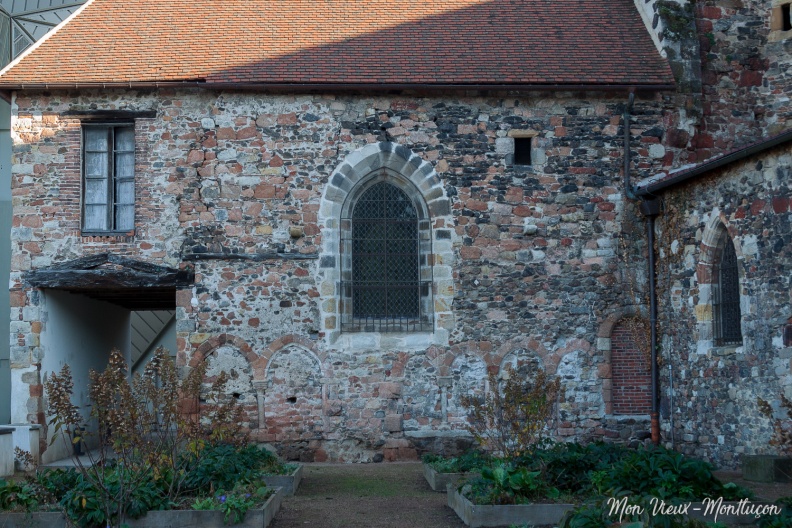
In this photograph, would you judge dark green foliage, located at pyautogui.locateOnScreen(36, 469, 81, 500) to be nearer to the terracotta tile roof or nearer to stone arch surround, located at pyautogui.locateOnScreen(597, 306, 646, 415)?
the terracotta tile roof

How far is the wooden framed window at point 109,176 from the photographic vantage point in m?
15.6

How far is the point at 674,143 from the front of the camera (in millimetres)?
15898

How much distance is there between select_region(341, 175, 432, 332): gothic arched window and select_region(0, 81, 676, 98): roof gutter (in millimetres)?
1459

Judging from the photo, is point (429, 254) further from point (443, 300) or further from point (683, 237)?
point (683, 237)

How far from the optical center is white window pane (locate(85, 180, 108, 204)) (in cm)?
1565

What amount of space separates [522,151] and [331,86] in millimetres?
3128

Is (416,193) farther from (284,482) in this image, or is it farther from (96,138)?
(284,482)

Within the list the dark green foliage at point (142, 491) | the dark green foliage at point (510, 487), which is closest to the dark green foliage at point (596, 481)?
the dark green foliage at point (510, 487)

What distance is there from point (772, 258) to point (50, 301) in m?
10.4

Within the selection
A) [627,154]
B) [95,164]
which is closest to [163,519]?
[95,164]

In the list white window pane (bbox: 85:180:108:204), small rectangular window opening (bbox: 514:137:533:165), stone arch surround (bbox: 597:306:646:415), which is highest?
small rectangular window opening (bbox: 514:137:533:165)

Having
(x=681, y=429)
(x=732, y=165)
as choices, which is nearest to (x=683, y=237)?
(x=732, y=165)

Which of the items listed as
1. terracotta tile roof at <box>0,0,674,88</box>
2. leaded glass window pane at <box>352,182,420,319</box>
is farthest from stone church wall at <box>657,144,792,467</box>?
leaded glass window pane at <box>352,182,420,319</box>

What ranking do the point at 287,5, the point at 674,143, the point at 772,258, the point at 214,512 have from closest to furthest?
the point at 214,512, the point at 772,258, the point at 674,143, the point at 287,5
